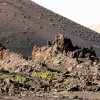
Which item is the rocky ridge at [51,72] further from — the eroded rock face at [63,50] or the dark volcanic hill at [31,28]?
the dark volcanic hill at [31,28]

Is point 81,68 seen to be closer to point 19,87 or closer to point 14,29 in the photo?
point 19,87

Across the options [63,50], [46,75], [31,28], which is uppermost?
[31,28]

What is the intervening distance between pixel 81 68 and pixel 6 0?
74.5 meters

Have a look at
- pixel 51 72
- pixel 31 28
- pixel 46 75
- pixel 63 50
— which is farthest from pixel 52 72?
pixel 31 28

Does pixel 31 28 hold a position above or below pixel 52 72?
above

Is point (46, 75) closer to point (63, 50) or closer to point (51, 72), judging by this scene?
point (51, 72)

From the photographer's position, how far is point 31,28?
3034 inches

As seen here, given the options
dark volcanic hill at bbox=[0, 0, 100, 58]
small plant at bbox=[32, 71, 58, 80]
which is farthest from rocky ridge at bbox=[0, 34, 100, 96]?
dark volcanic hill at bbox=[0, 0, 100, 58]

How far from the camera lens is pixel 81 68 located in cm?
2405

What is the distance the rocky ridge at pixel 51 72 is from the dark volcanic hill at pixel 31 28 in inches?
1209

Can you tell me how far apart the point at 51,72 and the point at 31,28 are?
179ft

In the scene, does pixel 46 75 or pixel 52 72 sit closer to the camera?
pixel 46 75

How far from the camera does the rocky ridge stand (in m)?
17.5

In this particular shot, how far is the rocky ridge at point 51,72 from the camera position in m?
17.5
